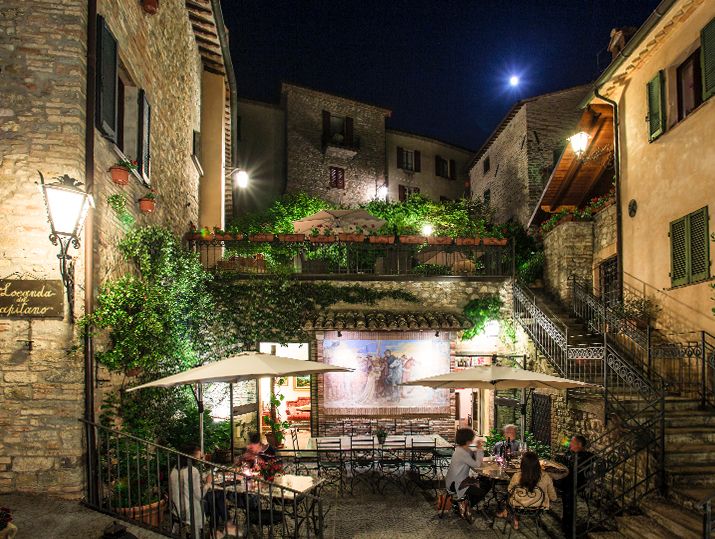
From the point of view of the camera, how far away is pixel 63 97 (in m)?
6.68

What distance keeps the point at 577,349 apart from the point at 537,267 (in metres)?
5.91

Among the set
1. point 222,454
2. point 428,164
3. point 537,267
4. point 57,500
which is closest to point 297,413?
point 222,454

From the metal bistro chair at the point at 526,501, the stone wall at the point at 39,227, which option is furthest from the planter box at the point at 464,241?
the stone wall at the point at 39,227

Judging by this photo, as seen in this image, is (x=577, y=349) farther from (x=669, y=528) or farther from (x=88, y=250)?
(x=88, y=250)

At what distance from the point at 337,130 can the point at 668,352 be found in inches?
897

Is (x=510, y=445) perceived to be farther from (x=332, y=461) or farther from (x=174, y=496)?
(x=174, y=496)

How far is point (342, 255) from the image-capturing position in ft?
44.5

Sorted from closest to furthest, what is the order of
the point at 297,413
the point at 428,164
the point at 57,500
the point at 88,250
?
the point at 57,500 < the point at 88,250 < the point at 297,413 < the point at 428,164

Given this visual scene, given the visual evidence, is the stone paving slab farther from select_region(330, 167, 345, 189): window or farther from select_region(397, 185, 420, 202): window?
select_region(397, 185, 420, 202): window

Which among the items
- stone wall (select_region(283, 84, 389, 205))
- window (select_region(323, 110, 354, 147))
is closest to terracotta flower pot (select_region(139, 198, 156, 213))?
stone wall (select_region(283, 84, 389, 205))

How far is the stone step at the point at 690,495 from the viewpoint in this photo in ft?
22.5

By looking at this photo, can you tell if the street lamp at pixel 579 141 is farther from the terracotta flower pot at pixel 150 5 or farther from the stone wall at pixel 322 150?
the stone wall at pixel 322 150

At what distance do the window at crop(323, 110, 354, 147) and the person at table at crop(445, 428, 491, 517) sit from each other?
73.9 ft

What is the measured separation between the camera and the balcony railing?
1304cm
